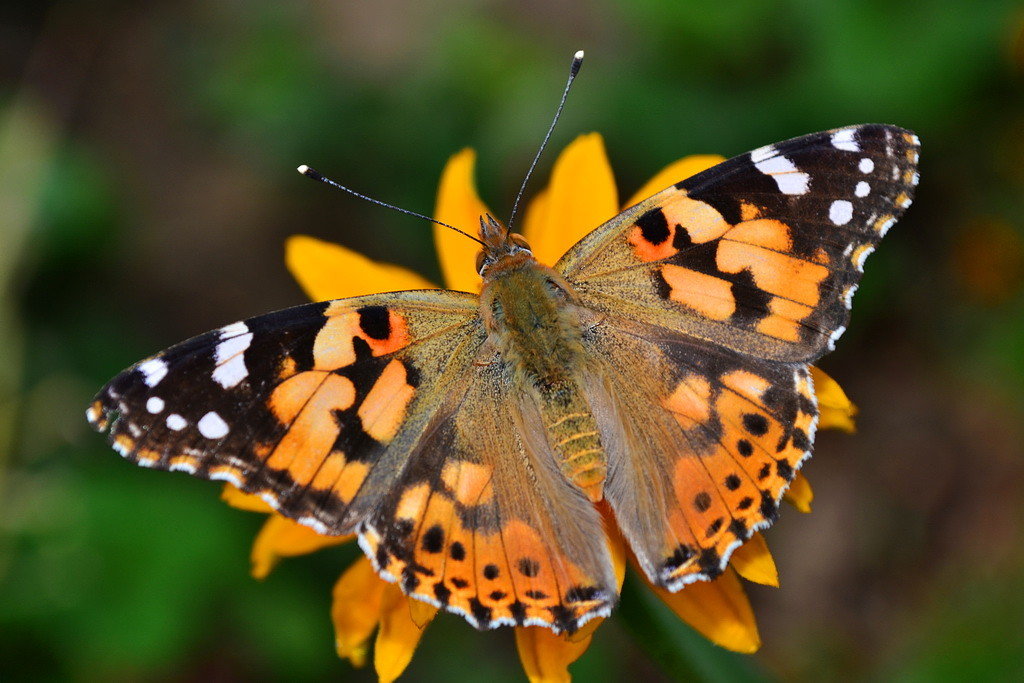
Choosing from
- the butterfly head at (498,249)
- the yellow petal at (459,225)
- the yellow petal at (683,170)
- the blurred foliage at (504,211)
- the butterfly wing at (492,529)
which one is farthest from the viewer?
the blurred foliage at (504,211)

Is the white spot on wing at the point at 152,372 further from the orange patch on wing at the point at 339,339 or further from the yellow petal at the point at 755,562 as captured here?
the yellow petal at the point at 755,562

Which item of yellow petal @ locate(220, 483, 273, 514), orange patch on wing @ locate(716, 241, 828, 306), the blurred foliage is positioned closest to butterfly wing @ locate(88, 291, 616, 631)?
yellow petal @ locate(220, 483, 273, 514)

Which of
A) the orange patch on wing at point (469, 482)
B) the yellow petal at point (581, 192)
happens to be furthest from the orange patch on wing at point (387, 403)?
the yellow petal at point (581, 192)

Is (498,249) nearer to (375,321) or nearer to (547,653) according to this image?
(375,321)

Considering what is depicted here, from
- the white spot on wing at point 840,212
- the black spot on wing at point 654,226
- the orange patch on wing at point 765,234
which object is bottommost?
the black spot on wing at point 654,226

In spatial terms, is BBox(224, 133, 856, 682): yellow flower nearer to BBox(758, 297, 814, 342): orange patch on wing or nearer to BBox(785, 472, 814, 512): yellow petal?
BBox(785, 472, 814, 512): yellow petal

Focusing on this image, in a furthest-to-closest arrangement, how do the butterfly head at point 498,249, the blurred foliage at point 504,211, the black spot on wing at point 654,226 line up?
the blurred foliage at point 504,211
the butterfly head at point 498,249
the black spot on wing at point 654,226
